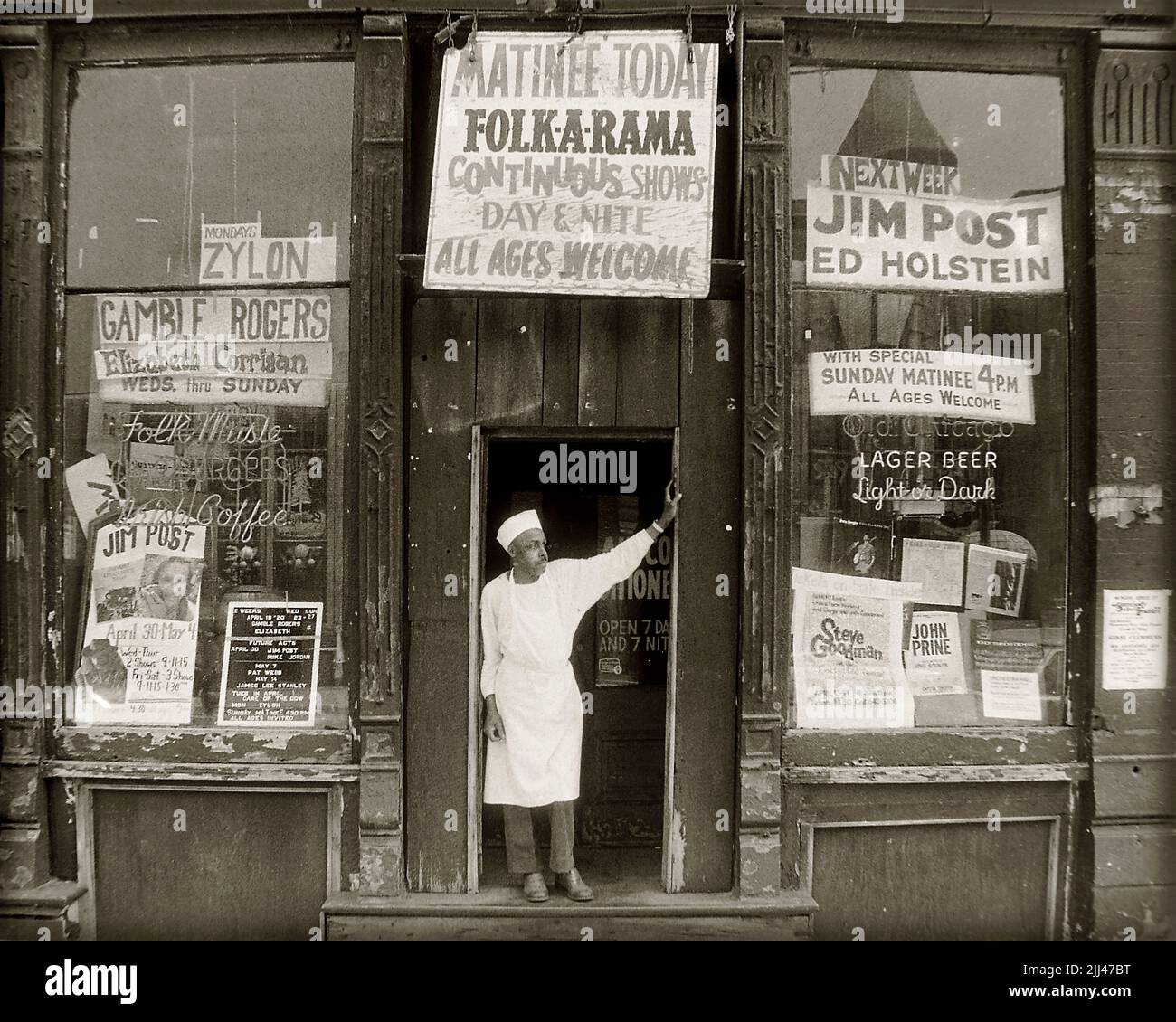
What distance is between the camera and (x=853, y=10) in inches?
168

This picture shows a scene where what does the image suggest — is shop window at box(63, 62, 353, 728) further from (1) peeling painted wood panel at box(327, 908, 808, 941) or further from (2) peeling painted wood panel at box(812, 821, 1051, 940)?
(2) peeling painted wood panel at box(812, 821, 1051, 940)

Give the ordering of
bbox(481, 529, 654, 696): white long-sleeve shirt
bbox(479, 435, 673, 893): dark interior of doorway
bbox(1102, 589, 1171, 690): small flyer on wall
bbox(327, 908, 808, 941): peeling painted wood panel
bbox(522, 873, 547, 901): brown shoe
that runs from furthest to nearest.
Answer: bbox(479, 435, 673, 893): dark interior of doorway, bbox(1102, 589, 1171, 690): small flyer on wall, bbox(481, 529, 654, 696): white long-sleeve shirt, bbox(522, 873, 547, 901): brown shoe, bbox(327, 908, 808, 941): peeling painted wood panel

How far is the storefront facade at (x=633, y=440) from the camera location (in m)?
4.19

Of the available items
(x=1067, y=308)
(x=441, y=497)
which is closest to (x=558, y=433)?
(x=441, y=497)

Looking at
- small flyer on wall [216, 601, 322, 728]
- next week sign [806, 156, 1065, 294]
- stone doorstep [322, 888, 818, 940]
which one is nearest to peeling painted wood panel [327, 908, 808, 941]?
stone doorstep [322, 888, 818, 940]

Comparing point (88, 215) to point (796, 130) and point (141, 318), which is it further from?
point (796, 130)

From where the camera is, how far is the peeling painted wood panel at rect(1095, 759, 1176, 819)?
4.23 metres

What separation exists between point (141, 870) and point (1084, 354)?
5.66 metres

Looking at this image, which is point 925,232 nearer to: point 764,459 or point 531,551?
point 764,459

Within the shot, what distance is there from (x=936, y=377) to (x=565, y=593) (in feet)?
7.49

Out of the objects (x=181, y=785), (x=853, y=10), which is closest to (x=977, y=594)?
(x=853, y=10)

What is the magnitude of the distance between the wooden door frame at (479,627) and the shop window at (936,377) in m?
0.77

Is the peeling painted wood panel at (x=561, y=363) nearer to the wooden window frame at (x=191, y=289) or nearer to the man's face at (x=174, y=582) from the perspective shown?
the wooden window frame at (x=191, y=289)

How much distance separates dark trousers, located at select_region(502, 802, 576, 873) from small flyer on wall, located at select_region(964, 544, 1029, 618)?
2410mm
